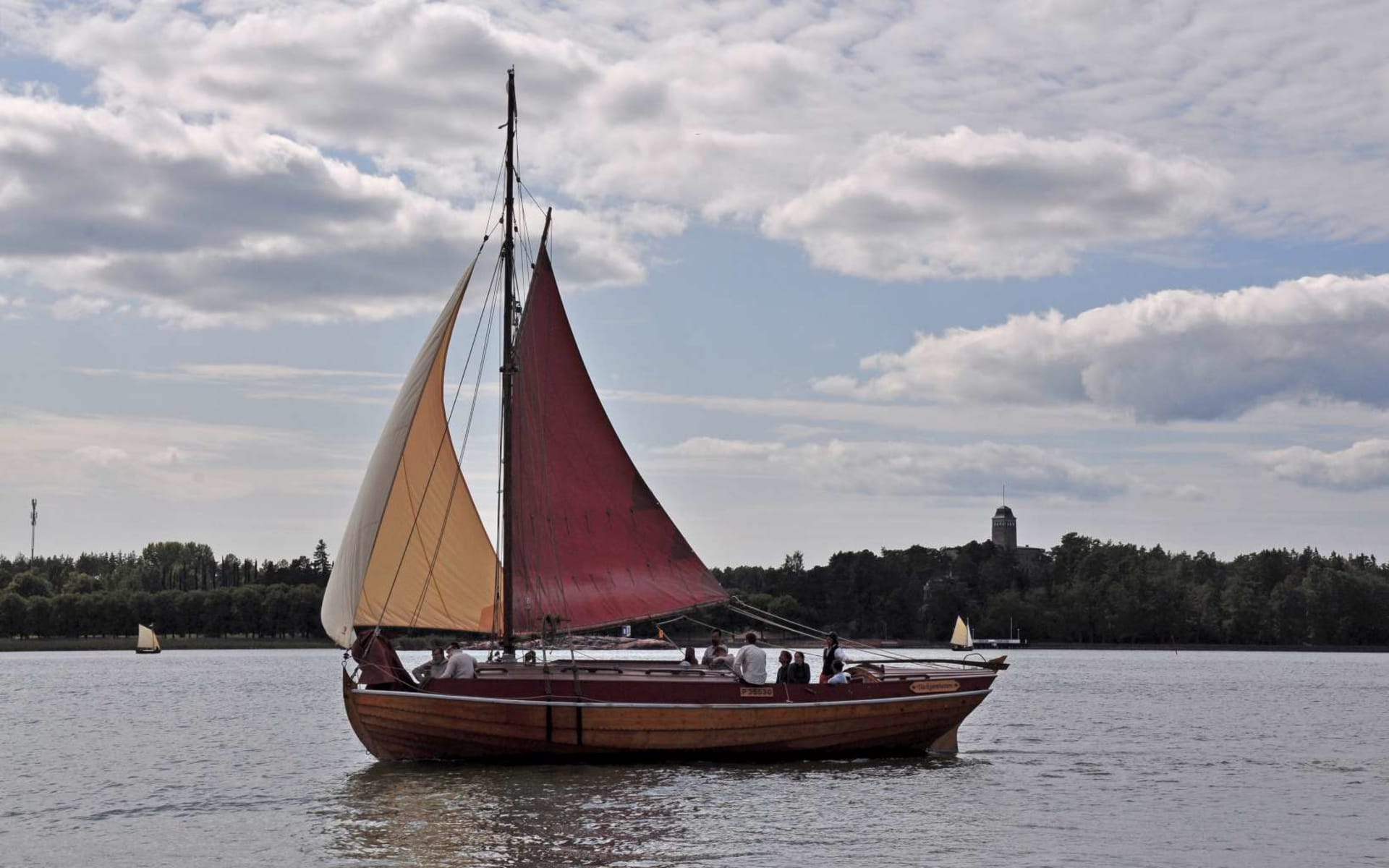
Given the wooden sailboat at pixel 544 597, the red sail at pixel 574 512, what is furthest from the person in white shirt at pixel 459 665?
the red sail at pixel 574 512

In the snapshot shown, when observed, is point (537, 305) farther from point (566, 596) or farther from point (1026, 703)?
point (1026, 703)

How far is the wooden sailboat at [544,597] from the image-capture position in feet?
111

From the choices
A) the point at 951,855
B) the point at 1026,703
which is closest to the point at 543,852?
the point at 951,855

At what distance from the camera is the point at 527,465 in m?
37.1

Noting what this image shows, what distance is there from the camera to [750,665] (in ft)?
114

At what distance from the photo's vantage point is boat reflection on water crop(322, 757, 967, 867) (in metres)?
25.2

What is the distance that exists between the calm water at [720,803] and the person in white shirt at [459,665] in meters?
2.11

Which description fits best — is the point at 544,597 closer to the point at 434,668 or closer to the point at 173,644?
the point at 434,668

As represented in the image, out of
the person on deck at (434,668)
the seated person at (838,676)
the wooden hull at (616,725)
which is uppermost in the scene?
the person on deck at (434,668)

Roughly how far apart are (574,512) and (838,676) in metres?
7.20

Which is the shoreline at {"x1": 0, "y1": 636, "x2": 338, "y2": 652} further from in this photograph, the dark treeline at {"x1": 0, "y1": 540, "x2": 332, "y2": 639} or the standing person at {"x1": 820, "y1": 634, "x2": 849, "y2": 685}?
the standing person at {"x1": 820, "y1": 634, "x2": 849, "y2": 685}

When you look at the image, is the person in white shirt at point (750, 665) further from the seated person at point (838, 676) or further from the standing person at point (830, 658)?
the standing person at point (830, 658)

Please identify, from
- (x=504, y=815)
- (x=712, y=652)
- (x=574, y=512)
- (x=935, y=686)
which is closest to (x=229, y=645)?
(x=574, y=512)

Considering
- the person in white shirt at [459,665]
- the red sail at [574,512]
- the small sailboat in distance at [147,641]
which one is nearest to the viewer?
the person in white shirt at [459,665]
